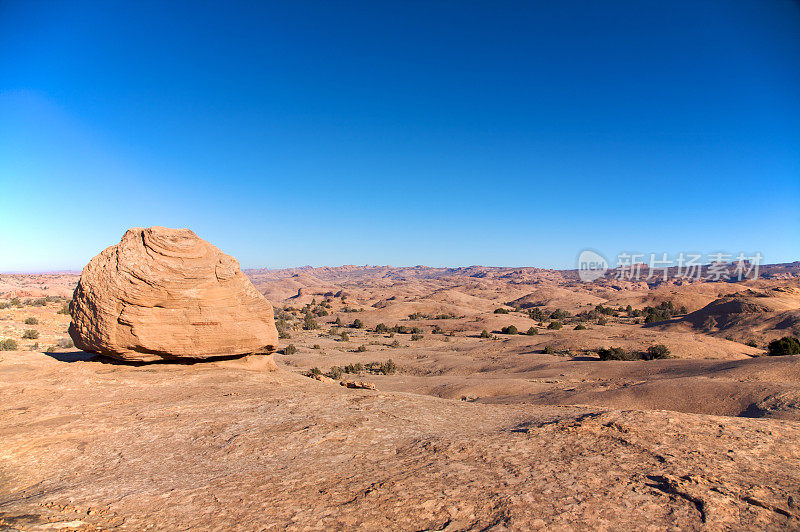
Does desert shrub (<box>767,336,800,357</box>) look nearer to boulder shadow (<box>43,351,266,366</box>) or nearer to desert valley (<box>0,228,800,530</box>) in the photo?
desert valley (<box>0,228,800,530</box>)

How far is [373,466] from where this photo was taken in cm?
470

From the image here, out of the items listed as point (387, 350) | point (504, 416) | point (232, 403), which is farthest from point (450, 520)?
point (387, 350)

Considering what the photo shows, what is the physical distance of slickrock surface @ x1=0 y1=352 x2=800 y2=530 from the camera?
11.5ft

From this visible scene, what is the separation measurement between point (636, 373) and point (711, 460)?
34.0 feet

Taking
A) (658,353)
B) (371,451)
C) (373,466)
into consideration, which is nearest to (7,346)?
(371,451)

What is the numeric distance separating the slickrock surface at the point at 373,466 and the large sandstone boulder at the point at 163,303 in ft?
6.55

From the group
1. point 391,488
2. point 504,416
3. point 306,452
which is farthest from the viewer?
point 504,416

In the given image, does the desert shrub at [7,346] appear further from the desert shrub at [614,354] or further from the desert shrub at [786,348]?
the desert shrub at [786,348]

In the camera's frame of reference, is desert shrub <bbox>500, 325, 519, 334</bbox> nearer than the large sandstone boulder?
No

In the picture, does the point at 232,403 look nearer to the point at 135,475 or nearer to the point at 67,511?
the point at 135,475

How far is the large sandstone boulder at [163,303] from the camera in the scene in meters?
9.63

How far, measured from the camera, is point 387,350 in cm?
2330

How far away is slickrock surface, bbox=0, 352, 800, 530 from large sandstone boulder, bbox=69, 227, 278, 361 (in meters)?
2.00

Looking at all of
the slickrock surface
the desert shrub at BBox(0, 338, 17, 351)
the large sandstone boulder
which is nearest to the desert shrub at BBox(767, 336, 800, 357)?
the slickrock surface
